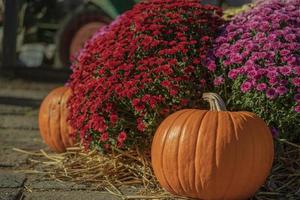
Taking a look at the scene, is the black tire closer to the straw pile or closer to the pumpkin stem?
the straw pile

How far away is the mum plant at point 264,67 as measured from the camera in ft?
12.9

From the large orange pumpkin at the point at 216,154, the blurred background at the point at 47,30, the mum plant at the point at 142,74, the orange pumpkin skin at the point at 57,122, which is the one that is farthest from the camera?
the blurred background at the point at 47,30

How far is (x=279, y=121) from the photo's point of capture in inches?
157

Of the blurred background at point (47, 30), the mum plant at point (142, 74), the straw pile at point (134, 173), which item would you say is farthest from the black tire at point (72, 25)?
the straw pile at point (134, 173)

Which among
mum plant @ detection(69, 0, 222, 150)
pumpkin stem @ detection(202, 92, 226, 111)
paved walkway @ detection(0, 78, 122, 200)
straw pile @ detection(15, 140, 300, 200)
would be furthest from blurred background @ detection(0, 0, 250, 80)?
pumpkin stem @ detection(202, 92, 226, 111)

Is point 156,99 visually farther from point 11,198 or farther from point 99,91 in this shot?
point 11,198

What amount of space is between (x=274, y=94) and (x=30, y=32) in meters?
6.95

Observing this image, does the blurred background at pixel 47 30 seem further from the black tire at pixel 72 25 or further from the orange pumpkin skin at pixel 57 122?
the orange pumpkin skin at pixel 57 122

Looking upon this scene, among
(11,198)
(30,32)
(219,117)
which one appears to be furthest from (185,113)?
(30,32)

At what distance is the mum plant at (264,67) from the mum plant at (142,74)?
14 cm

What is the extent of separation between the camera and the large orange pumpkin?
357 cm

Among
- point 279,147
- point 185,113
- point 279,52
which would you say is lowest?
point 279,147

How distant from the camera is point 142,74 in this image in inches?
163

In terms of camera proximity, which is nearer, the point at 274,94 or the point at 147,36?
the point at 274,94
